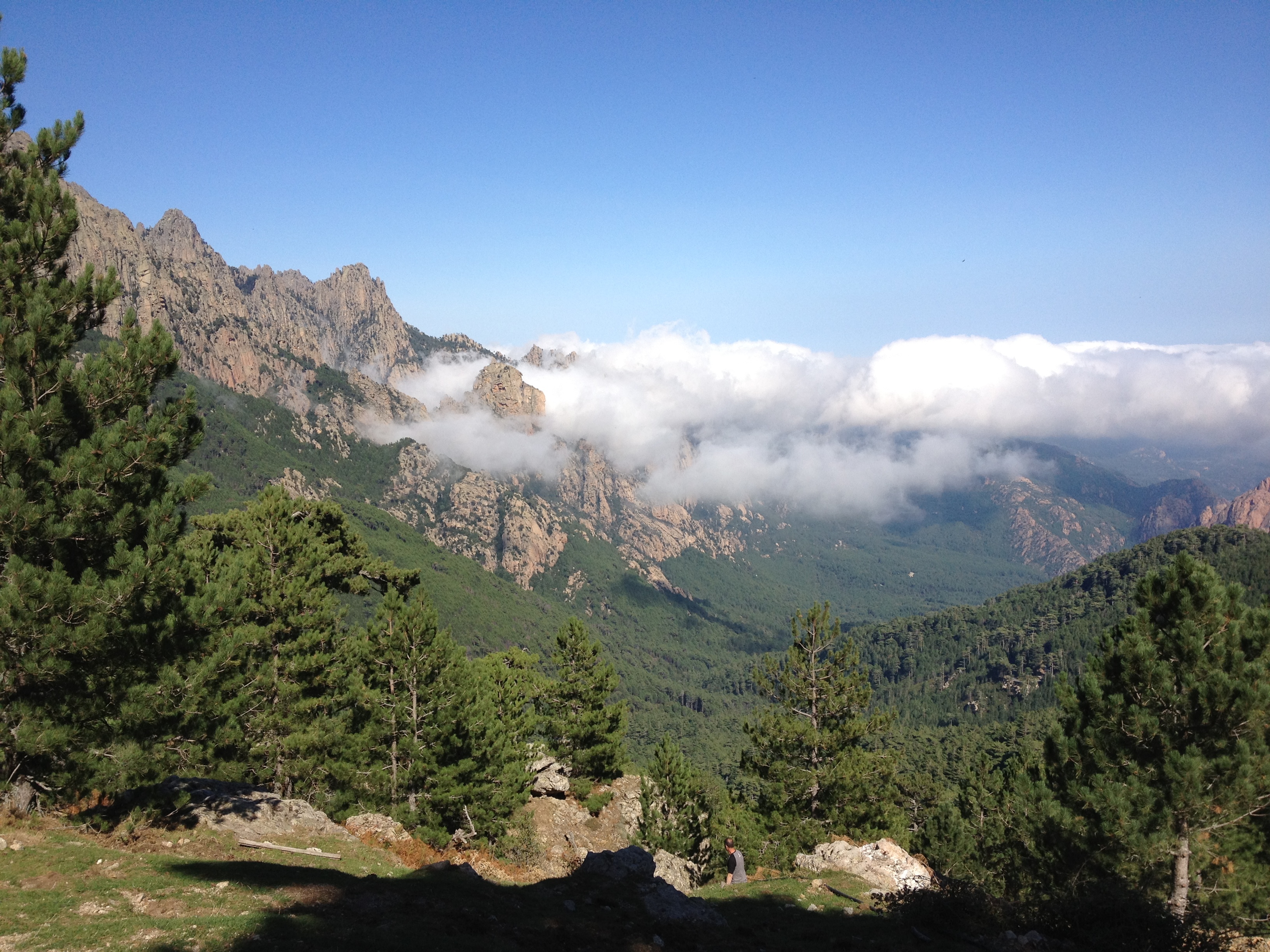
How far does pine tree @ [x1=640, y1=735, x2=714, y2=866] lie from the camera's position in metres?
34.5

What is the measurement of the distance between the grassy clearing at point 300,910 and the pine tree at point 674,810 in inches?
553

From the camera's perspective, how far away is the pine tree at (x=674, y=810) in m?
34.5

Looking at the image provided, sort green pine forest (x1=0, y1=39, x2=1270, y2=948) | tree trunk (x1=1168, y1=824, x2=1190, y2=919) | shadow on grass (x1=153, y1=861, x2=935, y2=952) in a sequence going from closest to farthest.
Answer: shadow on grass (x1=153, y1=861, x2=935, y2=952) → green pine forest (x1=0, y1=39, x2=1270, y2=948) → tree trunk (x1=1168, y1=824, x2=1190, y2=919)

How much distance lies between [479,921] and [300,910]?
3813 mm

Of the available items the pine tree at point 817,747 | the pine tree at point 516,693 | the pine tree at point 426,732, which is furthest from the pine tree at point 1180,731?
the pine tree at point 516,693

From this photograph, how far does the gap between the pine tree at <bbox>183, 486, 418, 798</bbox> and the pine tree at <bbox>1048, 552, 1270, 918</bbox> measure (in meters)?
28.7

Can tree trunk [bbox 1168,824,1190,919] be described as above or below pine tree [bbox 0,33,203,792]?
below

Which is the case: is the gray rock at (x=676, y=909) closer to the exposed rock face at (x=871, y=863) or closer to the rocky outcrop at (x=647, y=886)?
the rocky outcrop at (x=647, y=886)

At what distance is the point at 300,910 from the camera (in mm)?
14523

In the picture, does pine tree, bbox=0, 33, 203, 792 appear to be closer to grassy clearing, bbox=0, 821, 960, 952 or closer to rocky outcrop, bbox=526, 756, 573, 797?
grassy clearing, bbox=0, 821, 960, 952

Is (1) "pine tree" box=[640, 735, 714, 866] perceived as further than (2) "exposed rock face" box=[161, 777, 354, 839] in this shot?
Yes

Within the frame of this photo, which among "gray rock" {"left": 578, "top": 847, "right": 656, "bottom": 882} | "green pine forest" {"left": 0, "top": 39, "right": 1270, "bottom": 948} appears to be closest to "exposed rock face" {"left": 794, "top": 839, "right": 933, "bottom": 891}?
"green pine forest" {"left": 0, "top": 39, "right": 1270, "bottom": 948}

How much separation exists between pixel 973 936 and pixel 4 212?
96.3 ft

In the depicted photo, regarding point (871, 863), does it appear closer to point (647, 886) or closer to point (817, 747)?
point (817, 747)
